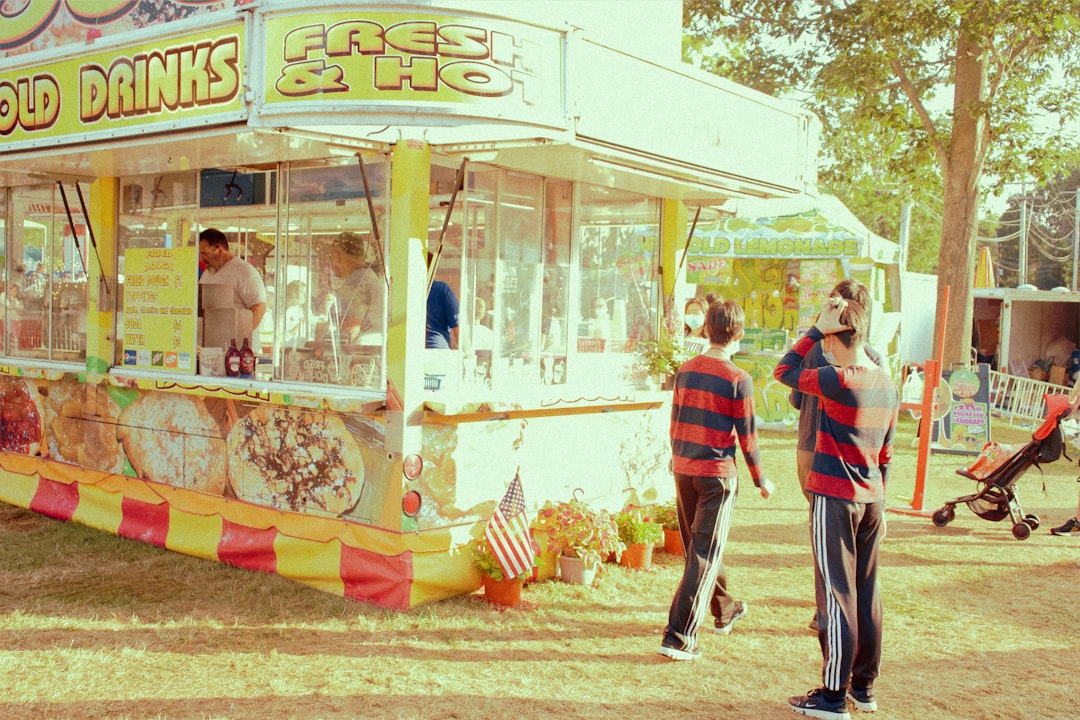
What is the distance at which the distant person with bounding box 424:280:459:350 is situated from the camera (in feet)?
21.0

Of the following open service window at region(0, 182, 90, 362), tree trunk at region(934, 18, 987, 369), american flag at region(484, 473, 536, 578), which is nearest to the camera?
american flag at region(484, 473, 536, 578)

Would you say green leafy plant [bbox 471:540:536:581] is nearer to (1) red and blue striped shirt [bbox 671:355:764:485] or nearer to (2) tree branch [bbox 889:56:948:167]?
(1) red and blue striped shirt [bbox 671:355:764:485]

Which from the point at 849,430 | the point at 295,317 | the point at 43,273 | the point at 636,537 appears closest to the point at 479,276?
the point at 295,317

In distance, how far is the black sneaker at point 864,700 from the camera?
4.82 meters

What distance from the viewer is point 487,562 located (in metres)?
6.23

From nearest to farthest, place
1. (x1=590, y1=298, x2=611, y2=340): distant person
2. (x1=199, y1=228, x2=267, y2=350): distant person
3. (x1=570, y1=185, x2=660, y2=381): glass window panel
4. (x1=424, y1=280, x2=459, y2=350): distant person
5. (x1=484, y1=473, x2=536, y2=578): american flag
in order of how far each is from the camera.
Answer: (x1=484, y1=473, x2=536, y2=578): american flag < (x1=424, y1=280, x2=459, y2=350): distant person < (x1=199, y1=228, x2=267, y2=350): distant person < (x1=570, y1=185, x2=660, y2=381): glass window panel < (x1=590, y1=298, x2=611, y2=340): distant person

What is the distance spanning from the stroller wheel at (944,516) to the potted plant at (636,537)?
324cm

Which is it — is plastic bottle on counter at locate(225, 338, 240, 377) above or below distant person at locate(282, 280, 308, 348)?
below

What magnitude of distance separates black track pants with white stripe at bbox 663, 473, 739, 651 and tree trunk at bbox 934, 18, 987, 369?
10.9 m

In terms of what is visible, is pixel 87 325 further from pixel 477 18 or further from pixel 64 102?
pixel 477 18

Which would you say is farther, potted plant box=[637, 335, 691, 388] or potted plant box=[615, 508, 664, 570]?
potted plant box=[637, 335, 691, 388]

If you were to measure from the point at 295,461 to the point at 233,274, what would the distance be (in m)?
1.44

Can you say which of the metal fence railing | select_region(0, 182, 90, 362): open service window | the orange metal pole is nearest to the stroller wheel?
the orange metal pole

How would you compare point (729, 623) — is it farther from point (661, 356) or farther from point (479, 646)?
point (661, 356)
